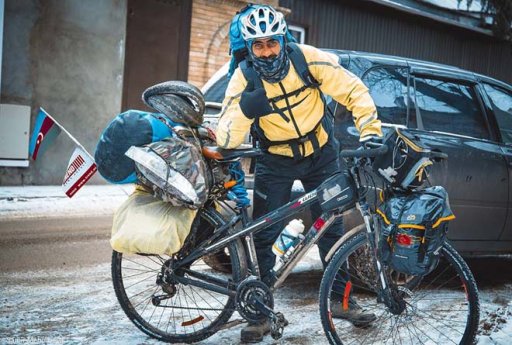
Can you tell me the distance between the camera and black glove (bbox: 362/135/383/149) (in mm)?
3385

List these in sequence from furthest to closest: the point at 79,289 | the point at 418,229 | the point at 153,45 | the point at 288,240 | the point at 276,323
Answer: the point at 153,45
the point at 79,289
the point at 288,240
the point at 276,323
the point at 418,229

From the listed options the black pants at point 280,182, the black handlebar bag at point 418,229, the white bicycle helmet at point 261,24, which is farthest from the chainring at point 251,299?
the white bicycle helmet at point 261,24

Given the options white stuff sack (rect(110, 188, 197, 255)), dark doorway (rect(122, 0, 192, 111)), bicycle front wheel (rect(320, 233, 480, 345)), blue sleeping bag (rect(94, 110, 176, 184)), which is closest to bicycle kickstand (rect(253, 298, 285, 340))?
bicycle front wheel (rect(320, 233, 480, 345))

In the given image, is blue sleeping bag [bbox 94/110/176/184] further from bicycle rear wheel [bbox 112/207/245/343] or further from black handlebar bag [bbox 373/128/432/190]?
black handlebar bag [bbox 373/128/432/190]

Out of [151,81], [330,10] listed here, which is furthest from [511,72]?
[151,81]

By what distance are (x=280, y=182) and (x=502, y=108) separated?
273 centimetres

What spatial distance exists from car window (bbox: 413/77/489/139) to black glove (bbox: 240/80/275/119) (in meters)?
1.96

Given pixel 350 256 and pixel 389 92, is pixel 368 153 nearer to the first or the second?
pixel 350 256

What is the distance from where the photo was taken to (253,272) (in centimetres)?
368

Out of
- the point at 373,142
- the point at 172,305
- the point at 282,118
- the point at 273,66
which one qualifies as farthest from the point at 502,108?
the point at 172,305

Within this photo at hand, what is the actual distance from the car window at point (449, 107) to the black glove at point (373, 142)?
1.78 metres

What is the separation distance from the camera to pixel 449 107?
17.5 feet

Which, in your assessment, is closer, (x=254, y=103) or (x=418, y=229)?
(x=418, y=229)

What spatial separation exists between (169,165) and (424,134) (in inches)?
96.2
